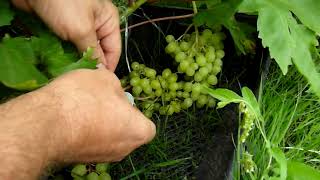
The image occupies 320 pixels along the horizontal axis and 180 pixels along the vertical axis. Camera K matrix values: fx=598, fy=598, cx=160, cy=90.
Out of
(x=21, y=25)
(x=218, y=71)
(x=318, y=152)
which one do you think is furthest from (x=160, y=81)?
(x=318, y=152)

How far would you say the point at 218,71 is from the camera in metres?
1.43

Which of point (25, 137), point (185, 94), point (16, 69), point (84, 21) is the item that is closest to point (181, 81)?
point (185, 94)

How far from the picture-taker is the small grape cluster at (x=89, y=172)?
3.91ft

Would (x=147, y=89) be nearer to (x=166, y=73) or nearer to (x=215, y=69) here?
(x=166, y=73)

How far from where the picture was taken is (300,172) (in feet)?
4.05

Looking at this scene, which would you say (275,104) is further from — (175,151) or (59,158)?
(59,158)

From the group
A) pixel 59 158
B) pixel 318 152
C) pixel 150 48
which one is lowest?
pixel 318 152

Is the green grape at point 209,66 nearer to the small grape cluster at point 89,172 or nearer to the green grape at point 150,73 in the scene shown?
the green grape at point 150,73

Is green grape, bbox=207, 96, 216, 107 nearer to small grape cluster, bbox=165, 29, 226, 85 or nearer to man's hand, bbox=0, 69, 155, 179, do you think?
small grape cluster, bbox=165, 29, 226, 85

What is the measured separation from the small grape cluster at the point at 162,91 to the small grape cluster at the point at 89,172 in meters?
0.23

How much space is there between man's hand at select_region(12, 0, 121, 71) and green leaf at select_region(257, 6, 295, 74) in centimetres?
30

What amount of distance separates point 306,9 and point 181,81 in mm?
342

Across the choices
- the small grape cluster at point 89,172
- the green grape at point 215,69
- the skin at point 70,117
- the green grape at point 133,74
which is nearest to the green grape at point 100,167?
the small grape cluster at point 89,172

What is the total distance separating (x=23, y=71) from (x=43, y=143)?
0.21m
